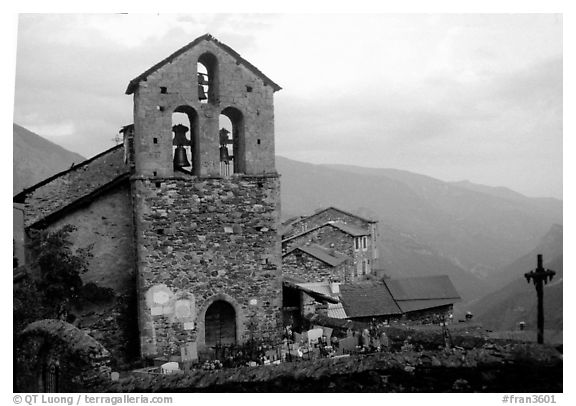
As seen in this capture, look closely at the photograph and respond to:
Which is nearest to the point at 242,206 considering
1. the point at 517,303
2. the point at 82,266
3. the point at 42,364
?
the point at 82,266

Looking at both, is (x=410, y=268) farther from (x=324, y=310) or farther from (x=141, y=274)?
(x=141, y=274)

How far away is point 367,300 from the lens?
26984 millimetres

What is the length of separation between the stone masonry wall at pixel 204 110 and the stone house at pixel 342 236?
643 inches

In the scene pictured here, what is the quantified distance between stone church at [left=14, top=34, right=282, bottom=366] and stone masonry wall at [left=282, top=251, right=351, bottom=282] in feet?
41.9

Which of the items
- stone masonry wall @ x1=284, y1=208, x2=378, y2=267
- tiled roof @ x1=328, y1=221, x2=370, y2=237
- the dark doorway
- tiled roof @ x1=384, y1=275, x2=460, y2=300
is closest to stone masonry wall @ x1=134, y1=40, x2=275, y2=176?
the dark doorway

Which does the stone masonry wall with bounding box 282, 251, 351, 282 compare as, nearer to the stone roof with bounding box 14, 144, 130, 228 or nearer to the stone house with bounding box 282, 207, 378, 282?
the stone house with bounding box 282, 207, 378, 282

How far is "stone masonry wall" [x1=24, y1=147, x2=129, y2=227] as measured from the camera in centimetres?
1811

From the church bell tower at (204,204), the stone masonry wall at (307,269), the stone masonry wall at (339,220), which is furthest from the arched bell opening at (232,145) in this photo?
the stone masonry wall at (339,220)

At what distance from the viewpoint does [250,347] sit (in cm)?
1517

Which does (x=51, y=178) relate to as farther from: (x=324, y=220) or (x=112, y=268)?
(x=324, y=220)

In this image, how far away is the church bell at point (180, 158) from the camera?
15539 mm

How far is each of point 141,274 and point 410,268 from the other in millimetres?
Answer: 30315

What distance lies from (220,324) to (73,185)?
6648 mm

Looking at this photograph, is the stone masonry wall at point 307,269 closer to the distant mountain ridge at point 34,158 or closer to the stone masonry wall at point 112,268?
the distant mountain ridge at point 34,158
